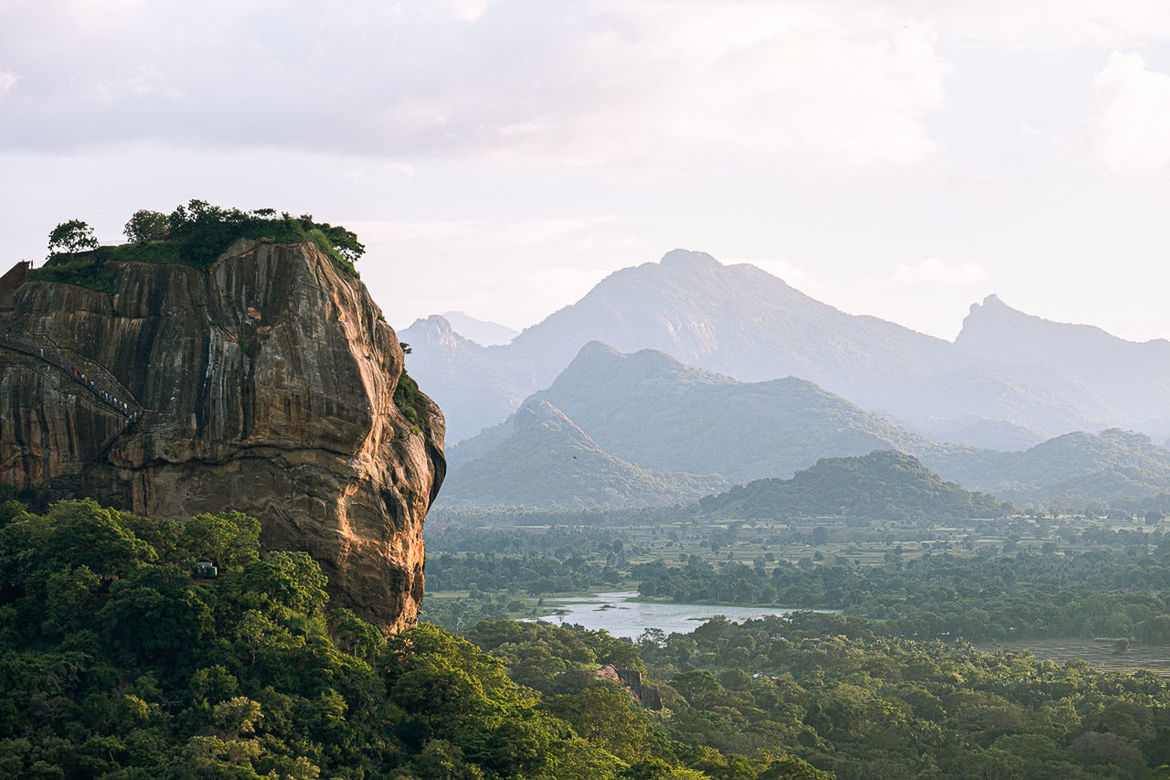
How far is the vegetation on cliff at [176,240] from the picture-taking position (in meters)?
50.0

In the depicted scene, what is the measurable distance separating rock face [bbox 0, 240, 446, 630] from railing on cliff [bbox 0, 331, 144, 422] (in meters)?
0.05

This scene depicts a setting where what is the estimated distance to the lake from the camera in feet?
403

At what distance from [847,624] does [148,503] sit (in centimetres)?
7536

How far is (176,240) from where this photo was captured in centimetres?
5200

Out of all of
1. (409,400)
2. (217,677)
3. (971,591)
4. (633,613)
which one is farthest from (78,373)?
(971,591)

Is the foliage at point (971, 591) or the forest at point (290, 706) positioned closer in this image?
the forest at point (290, 706)

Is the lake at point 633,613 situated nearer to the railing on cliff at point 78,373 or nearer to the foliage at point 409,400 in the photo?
the foliage at point 409,400

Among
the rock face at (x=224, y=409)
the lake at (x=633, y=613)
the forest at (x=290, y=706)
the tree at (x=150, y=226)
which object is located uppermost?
the tree at (x=150, y=226)

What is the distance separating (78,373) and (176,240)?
24.6 feet

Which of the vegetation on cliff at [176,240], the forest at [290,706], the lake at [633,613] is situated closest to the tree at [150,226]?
the vegetation on cliff at [176,240]

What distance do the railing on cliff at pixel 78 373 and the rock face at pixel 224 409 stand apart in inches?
2.0

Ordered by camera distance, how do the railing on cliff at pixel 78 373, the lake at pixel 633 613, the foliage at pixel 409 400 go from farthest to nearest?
the lake at pixel 633 613
the foliage at pixel 409 400
the railing on cliff at pixel 78 373

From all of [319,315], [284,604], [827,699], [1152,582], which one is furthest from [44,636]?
[1152,582]

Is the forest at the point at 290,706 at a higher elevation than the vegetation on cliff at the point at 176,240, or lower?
lower
